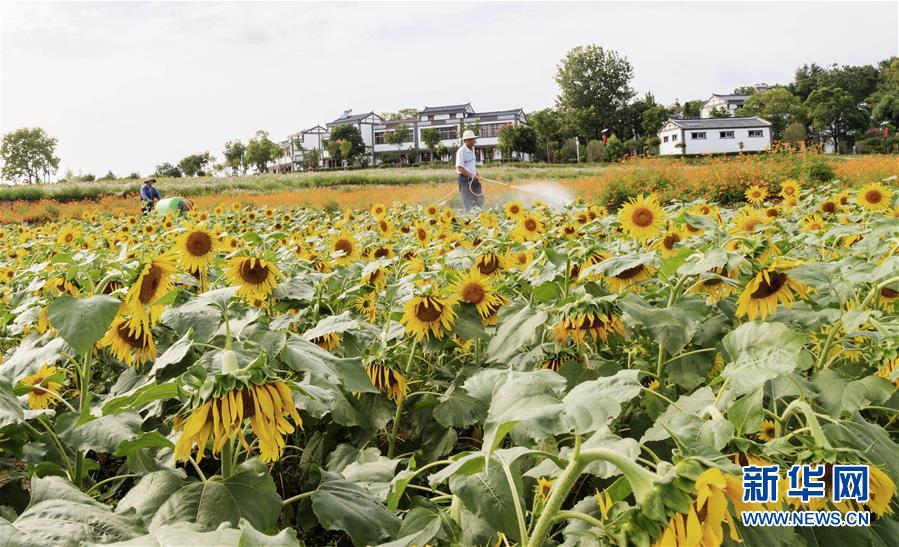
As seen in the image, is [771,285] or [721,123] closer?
[771,285]

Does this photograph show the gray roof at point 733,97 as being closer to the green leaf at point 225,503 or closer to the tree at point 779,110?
the tree at point 779,110

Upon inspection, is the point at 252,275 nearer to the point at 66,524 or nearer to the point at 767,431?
the point at 66,524

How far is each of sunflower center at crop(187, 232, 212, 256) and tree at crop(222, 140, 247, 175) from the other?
7562cm

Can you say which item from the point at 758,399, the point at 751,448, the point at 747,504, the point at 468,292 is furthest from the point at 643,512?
the point at 468,292

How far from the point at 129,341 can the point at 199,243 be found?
106cm

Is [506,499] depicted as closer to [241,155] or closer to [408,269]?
[408,269]

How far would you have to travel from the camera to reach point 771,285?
185 cm

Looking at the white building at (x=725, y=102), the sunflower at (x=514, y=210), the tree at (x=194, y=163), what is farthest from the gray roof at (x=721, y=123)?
the sunflower at (x=514, y=210)

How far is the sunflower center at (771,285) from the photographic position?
6.03 ft

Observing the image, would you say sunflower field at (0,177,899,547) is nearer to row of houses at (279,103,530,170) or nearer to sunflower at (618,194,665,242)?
sunflower at (618,194,665,242)

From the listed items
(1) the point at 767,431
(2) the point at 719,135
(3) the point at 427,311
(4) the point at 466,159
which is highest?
(2) the point at 719,135

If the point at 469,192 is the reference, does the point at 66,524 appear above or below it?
below

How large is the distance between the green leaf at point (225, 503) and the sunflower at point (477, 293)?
3.94ft

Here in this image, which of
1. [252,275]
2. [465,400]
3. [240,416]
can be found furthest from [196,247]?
[240,416]
